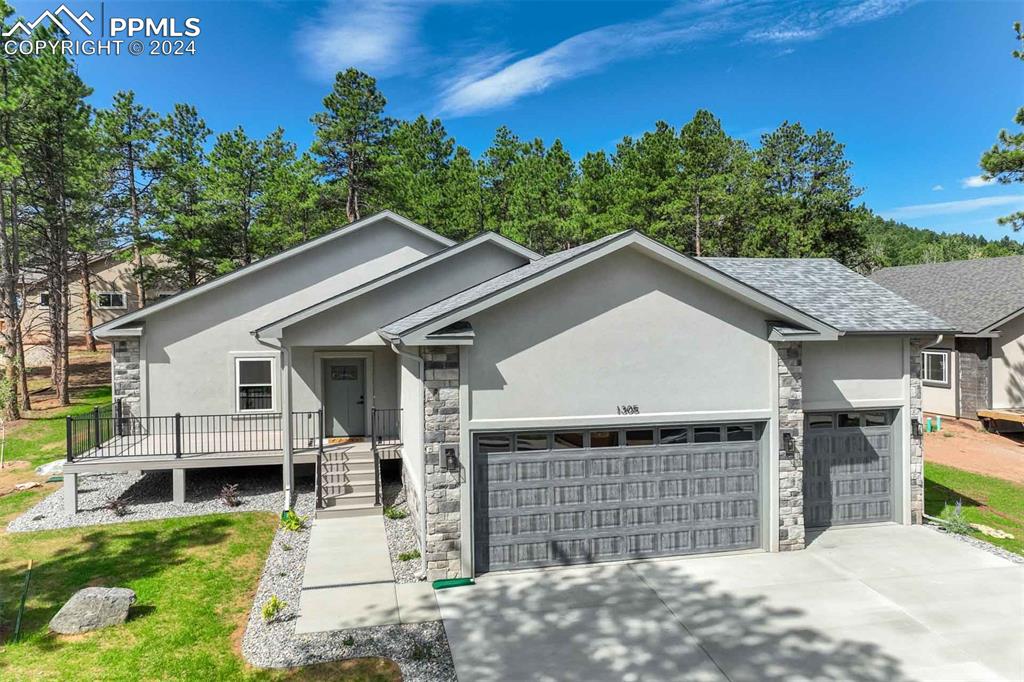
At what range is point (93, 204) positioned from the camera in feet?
92.2

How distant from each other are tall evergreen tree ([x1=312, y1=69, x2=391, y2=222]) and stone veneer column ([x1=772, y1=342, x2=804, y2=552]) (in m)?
25.2

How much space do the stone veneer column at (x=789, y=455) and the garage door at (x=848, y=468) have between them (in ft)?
3.38

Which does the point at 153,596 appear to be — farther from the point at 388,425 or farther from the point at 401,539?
the point at 388,425

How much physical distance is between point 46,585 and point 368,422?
746 centimetres

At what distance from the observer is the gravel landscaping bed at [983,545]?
379 inches

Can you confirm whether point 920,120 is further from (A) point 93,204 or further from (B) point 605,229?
(A) point 93,204

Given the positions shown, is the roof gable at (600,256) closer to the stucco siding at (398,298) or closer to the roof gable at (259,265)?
the stucco siding at (398,298)

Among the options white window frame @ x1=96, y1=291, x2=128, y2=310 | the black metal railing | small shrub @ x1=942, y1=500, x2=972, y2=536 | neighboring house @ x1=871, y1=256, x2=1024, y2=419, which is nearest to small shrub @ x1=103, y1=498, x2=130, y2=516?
the black metal railing

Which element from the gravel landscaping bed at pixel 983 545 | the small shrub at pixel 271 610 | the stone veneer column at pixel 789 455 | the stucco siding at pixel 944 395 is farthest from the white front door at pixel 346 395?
the stucco siding at pixel 944 395

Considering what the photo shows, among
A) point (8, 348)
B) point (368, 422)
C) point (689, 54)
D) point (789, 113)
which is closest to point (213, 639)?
point (368, 422)

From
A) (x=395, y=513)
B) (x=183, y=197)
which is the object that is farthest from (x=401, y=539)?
(x=183, y=197)

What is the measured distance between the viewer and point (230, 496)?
12766 millimetres

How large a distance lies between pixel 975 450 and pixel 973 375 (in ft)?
13.2

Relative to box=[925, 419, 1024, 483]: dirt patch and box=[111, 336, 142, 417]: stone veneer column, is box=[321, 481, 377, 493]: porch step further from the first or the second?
box=[925, 419, 1024, 483]: dirt patch
